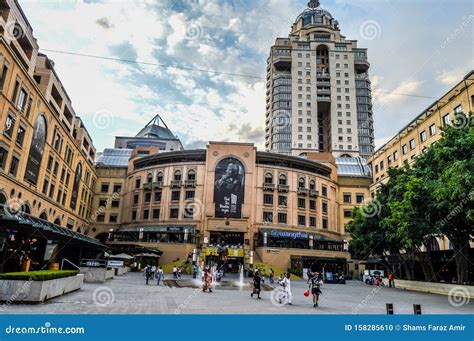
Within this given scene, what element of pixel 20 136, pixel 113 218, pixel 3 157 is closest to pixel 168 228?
pixel 113 218

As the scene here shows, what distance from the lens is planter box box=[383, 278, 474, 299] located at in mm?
24767

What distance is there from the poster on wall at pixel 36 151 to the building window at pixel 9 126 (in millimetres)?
4460

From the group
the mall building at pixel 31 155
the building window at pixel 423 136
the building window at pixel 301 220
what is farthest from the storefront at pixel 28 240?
the building window at pixel 423 136

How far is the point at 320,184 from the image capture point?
210 ft

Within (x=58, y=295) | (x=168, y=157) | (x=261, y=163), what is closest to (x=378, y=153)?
(x=261, y=163)

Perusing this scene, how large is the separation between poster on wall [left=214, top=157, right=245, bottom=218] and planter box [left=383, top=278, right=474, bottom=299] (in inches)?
1084

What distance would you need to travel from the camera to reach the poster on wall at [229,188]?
186 ft

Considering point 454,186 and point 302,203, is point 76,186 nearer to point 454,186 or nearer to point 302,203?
point 302,203

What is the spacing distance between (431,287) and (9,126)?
39.4 m

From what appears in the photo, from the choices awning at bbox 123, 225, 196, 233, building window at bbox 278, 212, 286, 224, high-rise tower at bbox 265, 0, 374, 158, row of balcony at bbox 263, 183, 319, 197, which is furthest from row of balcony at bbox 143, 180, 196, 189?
high-rise tower at bbox 265, 0, 374, 158

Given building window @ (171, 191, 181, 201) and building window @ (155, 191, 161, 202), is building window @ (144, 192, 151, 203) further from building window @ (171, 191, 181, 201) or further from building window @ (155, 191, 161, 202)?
building window @ (171, 191, 181, 201)

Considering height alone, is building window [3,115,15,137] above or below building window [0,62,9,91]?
below

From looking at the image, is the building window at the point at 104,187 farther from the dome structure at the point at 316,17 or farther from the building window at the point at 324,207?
the dome structure at the point at 316,17

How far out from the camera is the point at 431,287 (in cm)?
2967
